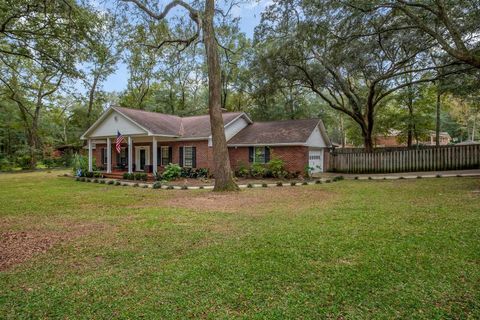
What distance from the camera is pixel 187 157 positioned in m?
20.8

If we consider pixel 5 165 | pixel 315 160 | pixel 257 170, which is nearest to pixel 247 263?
pixel 257 170

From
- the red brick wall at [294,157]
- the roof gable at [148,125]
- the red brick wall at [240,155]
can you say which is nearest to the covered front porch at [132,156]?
the red brick wall at [240,155]

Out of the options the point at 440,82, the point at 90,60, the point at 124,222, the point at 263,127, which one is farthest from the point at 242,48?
the point at 124,222

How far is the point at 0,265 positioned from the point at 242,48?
91.1 ft

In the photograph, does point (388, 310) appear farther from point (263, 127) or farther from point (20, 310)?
point (263, 127)

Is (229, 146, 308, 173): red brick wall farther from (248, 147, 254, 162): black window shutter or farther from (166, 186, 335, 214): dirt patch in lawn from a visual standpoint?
(166, 186, 335, 214): dirt patch in lawn

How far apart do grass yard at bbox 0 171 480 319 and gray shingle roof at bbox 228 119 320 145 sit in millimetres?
10776

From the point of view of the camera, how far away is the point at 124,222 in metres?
7.34

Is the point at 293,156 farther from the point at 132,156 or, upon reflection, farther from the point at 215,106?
the point at 132,156

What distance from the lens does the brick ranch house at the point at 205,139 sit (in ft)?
62.2

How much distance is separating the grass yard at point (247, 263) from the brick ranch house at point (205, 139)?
35.4 ft

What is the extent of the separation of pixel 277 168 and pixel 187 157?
665cm

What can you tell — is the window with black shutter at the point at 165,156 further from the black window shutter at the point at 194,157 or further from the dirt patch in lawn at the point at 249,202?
the dirt patch in lawn at the point at 249,202

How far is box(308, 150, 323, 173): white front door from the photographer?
2001 centimetres
